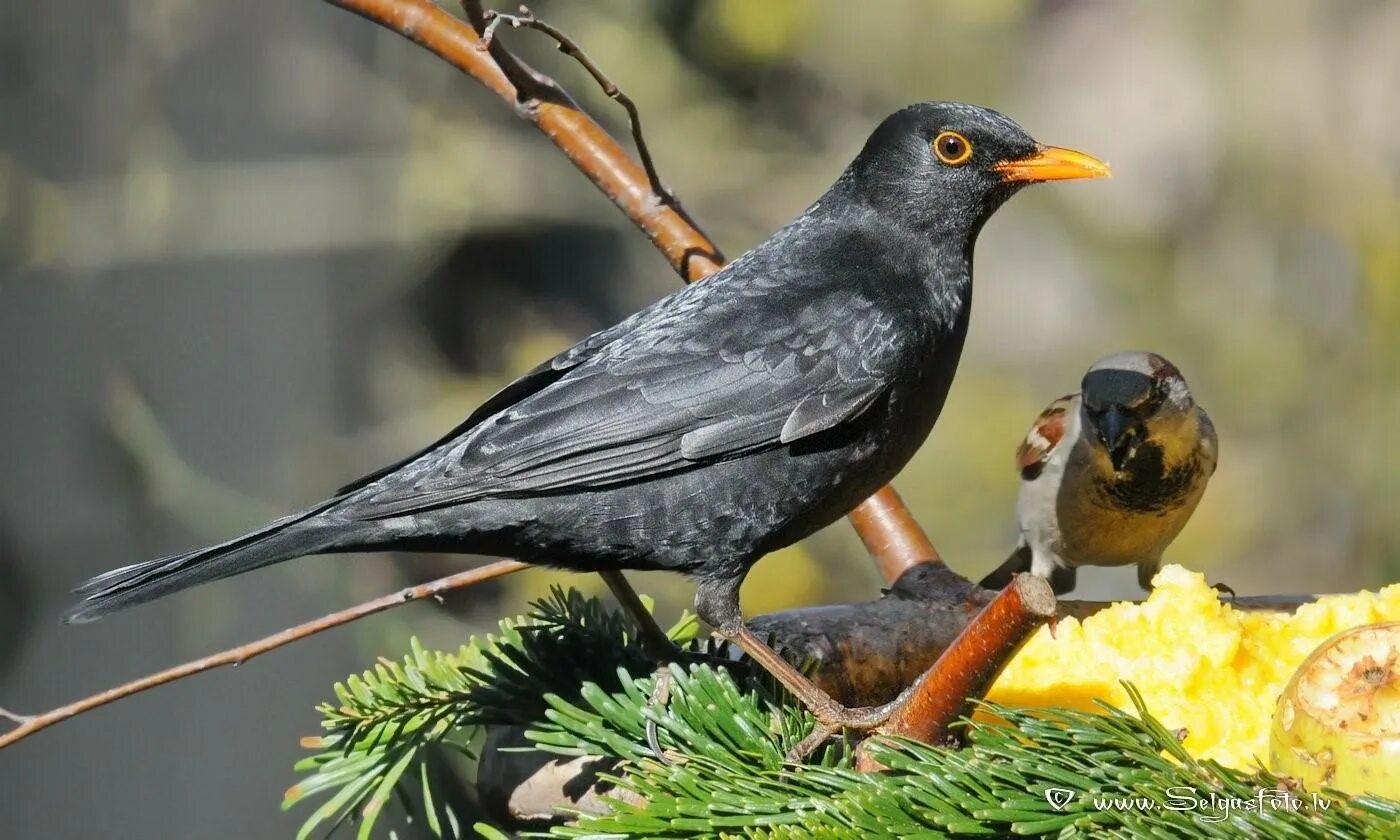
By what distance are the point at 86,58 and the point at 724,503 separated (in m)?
4.39

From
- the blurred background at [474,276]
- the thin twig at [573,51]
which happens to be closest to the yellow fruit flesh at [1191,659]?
the thin twig at [573,51]

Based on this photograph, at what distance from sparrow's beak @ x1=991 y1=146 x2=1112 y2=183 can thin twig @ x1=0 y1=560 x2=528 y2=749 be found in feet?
4.18

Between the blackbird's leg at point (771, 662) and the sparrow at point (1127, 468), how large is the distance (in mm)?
891

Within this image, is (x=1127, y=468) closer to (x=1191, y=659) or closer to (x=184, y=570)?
(x=1191, y=659)

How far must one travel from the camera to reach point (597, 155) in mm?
3012

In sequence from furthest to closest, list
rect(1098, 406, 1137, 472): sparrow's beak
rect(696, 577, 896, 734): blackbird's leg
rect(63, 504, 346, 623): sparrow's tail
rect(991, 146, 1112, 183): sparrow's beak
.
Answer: rect(1098, 406, 1137, 472): sparrow's beak < rect(991, 146, 1112, 183): sparrow's beak < rect(63, 504, 346, 623): sparrow's tail < rect(696, 577, 896, 734): blackbird's leg

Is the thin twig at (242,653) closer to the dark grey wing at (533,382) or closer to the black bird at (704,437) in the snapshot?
the black bird at (704,437)

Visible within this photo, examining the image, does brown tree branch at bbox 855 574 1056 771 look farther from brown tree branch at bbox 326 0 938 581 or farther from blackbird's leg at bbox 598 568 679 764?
brown tree branch at bbox 326 0 938 581

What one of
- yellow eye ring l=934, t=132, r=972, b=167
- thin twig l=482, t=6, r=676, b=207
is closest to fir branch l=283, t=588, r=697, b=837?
thin twig l=482, t=6, r=676, b=207

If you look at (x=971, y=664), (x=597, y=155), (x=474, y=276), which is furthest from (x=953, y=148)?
(x=474, y=276)

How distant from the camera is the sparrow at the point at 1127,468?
3297mm

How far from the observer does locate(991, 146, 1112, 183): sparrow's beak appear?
2732 millimetres

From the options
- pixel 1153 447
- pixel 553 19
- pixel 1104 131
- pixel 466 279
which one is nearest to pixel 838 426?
pixel 1153 447

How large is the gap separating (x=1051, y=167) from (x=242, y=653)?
70.4 inches
